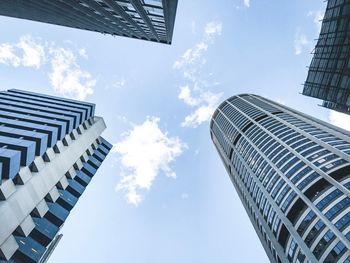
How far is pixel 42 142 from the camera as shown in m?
31.5

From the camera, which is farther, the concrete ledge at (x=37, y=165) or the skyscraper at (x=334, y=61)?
the skyscraper at (x=334, y=61)

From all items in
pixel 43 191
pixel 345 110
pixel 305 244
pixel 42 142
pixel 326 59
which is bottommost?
pixel 305 244

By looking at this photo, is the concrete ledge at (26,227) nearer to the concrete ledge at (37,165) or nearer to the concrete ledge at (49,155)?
the concrete ledge at (37,165)

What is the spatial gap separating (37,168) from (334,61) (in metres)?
44.0

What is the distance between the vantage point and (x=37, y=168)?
3262 cm

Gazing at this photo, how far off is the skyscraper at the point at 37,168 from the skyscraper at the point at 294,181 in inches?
1926

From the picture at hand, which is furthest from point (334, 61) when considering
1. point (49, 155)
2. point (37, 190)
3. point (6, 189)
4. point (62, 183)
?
point (6, 189)

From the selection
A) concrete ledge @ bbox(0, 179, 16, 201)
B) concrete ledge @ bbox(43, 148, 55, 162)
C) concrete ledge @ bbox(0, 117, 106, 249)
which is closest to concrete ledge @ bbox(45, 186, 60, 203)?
concrete ledge @ bbox(0, 117, 106, 249)

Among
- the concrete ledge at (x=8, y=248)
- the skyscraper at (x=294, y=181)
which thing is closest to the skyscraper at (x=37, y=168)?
the concrete ledge at (x=8, y=248)

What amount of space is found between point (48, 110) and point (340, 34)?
148ft

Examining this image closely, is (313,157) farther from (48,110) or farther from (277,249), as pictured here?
(48,110)

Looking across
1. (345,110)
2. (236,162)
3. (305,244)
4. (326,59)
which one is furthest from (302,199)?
(236,162)

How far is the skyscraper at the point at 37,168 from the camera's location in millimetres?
26797

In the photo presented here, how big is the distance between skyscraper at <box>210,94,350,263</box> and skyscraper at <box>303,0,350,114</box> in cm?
2495
